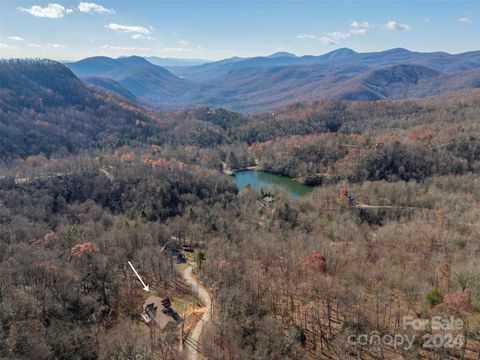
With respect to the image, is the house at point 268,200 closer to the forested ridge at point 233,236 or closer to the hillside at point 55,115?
the forested ridge at point 233,236

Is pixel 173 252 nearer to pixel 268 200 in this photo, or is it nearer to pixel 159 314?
pixel 159 314

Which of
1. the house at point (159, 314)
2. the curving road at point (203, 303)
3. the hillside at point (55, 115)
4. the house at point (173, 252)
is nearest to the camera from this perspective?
the curving road at point (203, 303)

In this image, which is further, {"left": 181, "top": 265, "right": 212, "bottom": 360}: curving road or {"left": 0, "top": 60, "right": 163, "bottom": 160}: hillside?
{"left": 0, "top": 60, "right": 163, "bottom": 160}: hillside

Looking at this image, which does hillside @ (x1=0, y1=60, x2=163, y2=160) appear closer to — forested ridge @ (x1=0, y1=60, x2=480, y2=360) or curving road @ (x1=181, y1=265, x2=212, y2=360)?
forested ridge @ (x1=0, y1=60, x2=480, y2=360)

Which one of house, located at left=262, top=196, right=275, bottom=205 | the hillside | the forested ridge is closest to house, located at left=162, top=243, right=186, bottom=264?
the forested ridge

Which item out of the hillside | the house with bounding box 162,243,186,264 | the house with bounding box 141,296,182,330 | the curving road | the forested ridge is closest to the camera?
the curving road

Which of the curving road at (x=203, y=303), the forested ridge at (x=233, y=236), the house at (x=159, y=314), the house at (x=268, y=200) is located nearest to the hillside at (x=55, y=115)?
the forested ridge at (x=233, y=236)

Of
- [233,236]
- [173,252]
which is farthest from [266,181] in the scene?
[173,252]
